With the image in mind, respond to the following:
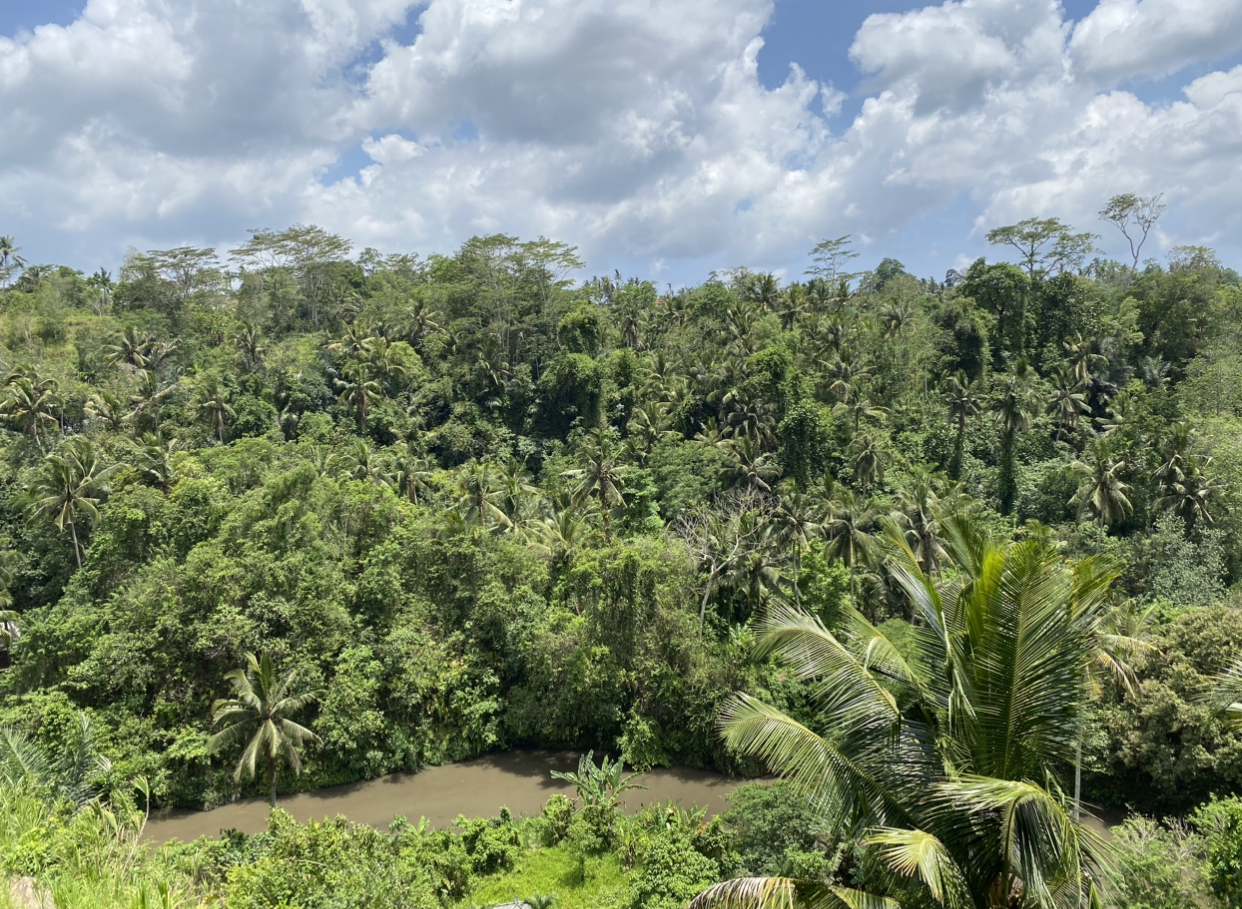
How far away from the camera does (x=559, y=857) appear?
1608 centimetres

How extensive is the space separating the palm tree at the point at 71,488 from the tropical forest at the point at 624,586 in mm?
224

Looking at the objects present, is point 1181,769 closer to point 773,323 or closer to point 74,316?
point 773,323

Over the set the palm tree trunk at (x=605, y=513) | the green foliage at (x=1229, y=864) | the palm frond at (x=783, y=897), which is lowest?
the green foliage at (x=1229, y=864)

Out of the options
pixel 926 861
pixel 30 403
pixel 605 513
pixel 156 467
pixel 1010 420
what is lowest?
pixel 926 861

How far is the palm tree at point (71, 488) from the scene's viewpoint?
2623 centimetres

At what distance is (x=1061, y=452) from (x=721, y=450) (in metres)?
19.0

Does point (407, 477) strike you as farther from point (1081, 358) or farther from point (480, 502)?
point (1081, 358)

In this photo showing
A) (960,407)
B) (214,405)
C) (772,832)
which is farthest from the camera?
(960,407)

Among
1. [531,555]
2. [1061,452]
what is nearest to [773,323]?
[1061,452]

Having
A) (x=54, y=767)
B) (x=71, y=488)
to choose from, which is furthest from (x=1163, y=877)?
(x=71, y=488)

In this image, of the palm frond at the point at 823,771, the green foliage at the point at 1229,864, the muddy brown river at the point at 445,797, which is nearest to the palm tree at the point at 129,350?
the muddy brown river at the point at 445,797

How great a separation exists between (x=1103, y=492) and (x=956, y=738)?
98.1 ft

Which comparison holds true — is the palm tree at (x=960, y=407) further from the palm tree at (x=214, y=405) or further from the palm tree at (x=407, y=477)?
the palm tree at (x=214, y=405)

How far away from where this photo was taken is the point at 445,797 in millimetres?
20500
